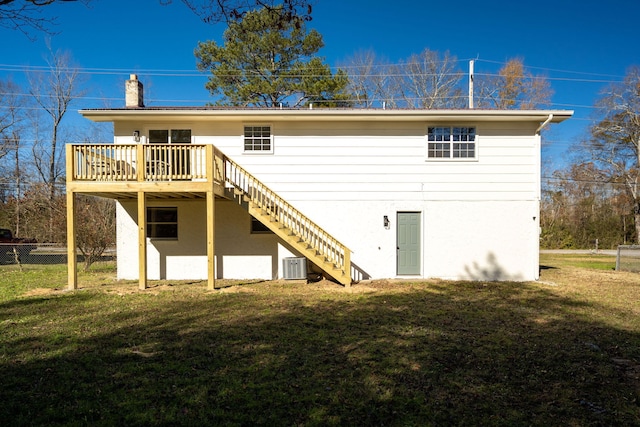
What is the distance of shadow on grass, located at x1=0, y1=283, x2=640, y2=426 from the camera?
347 centimetres

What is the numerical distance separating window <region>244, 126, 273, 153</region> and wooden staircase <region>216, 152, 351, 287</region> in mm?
914

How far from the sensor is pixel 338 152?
11.4 m

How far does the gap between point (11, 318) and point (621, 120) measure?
37089 millimetres

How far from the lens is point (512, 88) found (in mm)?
26125

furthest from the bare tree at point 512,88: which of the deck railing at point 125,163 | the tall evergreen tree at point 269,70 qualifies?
the deck railing at point 125,163

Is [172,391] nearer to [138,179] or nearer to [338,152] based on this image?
[138,179]

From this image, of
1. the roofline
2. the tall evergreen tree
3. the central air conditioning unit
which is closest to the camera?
the roofline

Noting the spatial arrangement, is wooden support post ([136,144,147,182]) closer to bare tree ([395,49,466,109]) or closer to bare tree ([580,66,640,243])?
bare tree ([395,49,466,109])

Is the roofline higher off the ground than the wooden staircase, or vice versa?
the roofline

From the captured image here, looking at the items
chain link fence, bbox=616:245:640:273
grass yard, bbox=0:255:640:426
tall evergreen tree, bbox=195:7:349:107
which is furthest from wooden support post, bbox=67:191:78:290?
chain link fence, bbox=616:245:640:273

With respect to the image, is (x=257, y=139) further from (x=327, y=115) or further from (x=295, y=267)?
(x=295, y=267)

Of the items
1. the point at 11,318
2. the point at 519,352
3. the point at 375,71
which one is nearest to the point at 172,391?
the point at 519,352

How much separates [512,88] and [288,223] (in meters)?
23.4

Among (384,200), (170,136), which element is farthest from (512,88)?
(170,136)
